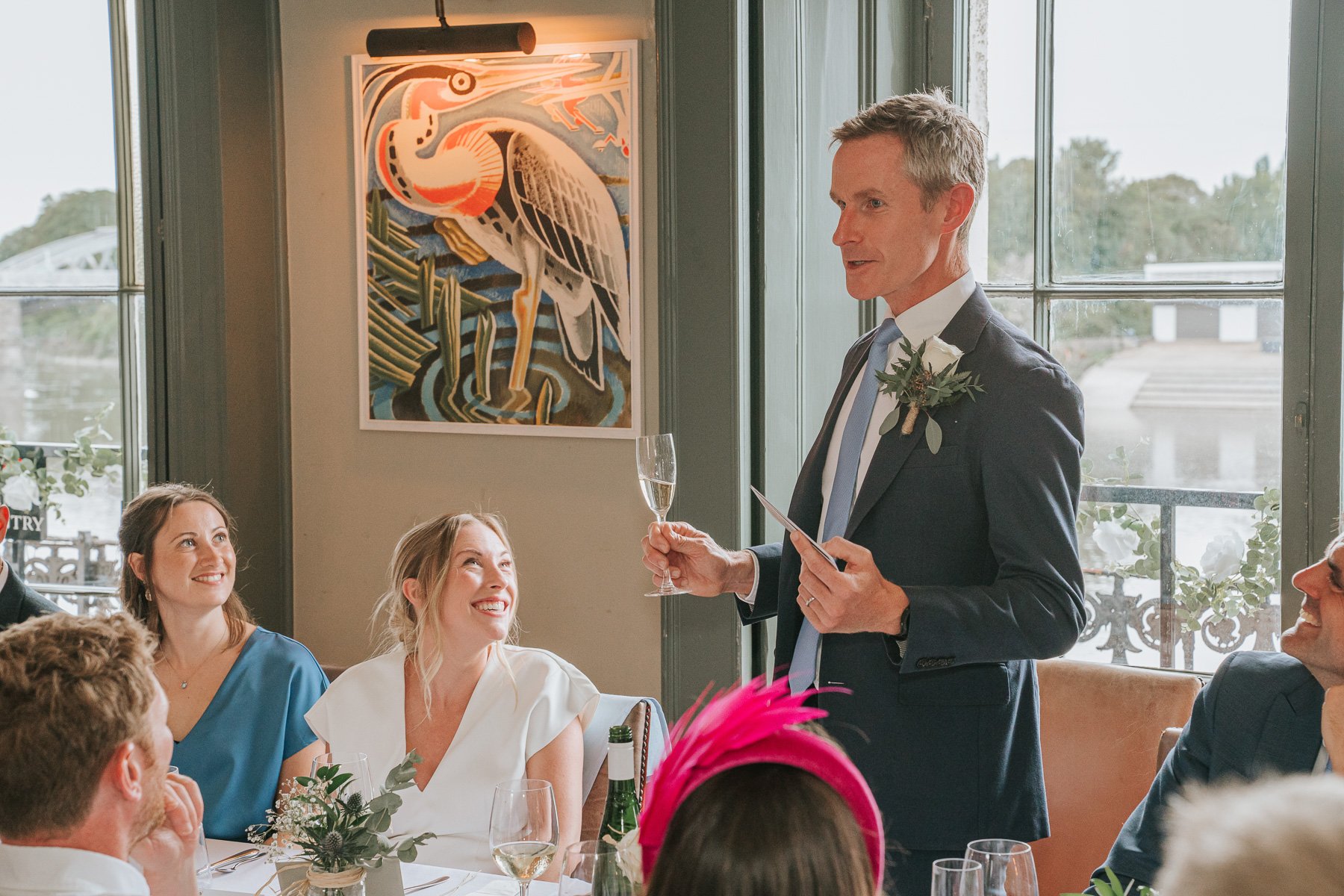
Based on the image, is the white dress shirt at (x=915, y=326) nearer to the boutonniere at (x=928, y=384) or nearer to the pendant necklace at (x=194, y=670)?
the boutonniere at (x=928, y=384)

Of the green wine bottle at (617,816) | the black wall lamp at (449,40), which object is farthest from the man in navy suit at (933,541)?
the black wall lamp at (449,40)

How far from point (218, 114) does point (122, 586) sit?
1408 mm

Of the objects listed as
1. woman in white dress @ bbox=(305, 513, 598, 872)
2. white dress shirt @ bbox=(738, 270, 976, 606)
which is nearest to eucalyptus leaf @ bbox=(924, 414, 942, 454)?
white dress shirt @ bbox=(738, 270, 976, 606)

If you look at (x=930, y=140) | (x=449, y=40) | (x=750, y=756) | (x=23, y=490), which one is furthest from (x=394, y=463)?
(x=750, y=756)

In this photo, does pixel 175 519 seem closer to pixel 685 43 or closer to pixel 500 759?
pixel 500 759

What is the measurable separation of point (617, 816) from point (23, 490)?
3.17m

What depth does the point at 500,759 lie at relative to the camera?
246cm

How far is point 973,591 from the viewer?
1.81m

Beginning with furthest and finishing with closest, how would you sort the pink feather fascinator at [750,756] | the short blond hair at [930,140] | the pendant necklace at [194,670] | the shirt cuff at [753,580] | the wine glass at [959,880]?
the pendant necklace at [194,670] < the shirt cuff at [753,580] < the short blond hair at [930,140] < the wine glass at [959,880] < the pink feather fascinator at [750,756]

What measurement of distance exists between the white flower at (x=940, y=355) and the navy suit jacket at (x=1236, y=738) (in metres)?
0.70

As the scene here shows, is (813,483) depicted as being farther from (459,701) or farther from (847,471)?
(459,701)

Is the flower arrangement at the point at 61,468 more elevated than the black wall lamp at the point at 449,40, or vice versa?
the black wall lamp at the point at 449,40

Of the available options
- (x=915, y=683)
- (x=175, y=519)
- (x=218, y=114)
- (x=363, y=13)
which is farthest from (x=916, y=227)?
(x=218, y=114)

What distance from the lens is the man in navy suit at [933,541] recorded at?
1.81m
